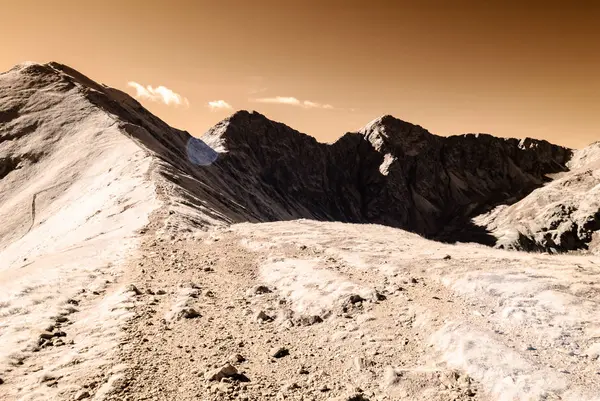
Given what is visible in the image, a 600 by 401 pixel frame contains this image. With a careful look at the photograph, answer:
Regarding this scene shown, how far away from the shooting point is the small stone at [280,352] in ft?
35.4

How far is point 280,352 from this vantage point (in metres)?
10.9

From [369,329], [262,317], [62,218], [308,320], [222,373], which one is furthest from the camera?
[62,218]

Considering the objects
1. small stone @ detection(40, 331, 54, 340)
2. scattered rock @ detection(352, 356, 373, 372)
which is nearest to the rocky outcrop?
scattered rock @ detection(352, 356, 373, 372)

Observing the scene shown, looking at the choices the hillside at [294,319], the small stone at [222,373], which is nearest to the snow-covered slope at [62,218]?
the hillside at [294,319]

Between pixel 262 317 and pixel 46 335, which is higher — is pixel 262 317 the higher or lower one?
the higher one

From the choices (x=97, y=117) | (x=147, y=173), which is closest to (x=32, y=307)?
(x=147, y=173)

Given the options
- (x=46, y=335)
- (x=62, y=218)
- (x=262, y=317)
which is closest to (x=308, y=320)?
(x=262, y=317)

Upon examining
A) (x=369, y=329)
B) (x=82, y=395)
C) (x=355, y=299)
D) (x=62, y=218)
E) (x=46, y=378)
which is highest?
(x=355, y=299)

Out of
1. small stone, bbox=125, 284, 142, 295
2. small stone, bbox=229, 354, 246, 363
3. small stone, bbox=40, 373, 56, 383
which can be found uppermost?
small stone, bbox=125, 284, 142, 295

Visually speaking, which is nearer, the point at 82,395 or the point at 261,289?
the point at 82,395

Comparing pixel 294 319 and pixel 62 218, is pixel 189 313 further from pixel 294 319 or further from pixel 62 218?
pixel 62 218

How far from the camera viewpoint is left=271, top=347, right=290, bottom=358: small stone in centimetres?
1078

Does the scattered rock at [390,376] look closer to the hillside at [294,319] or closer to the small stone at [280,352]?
the hillside at [294,319]

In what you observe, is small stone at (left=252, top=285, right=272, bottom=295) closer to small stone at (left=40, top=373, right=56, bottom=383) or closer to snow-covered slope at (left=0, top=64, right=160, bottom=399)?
snow-covered slope at (left=0, top=64, right=160, bottom=399)
